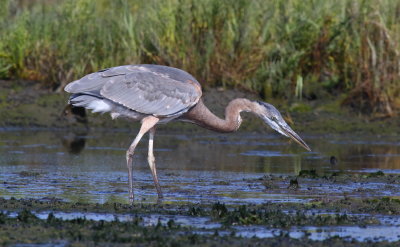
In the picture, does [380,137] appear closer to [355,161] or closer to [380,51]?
[380,51]

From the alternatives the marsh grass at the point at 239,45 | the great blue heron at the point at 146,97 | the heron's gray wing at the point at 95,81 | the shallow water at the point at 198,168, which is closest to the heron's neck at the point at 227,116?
the great blue heron at the point at 146,97

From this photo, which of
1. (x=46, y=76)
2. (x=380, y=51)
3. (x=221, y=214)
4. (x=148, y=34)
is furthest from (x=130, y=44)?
(x=221, y=214)

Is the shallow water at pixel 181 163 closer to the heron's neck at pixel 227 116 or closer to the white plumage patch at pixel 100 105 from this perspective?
the heron's neck at pixel 227 116

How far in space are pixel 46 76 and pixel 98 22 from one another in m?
1.39

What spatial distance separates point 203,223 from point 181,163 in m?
4.82

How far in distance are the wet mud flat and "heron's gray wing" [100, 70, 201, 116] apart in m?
1.59

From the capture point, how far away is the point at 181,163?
12.1 meters

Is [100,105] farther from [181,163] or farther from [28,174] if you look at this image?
[181,163]

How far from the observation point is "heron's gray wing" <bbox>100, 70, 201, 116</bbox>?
9.85 metres

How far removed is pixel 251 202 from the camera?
8.70 metres

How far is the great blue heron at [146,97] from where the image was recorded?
982 cm

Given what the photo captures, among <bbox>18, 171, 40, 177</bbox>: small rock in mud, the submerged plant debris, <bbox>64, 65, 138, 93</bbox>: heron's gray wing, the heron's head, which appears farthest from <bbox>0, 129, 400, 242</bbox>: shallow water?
<bbox>64, 65, 138, 93</bbox>: heron's gray wing

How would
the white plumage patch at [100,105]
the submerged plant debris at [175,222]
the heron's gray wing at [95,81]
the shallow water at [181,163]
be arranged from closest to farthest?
the submerged plant debris at [175,222], the shallow water at [181,163], the heron's gray wing at [95,81], the white plumage patch at [100,105]

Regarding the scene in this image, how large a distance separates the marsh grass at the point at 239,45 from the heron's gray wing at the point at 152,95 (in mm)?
5898
